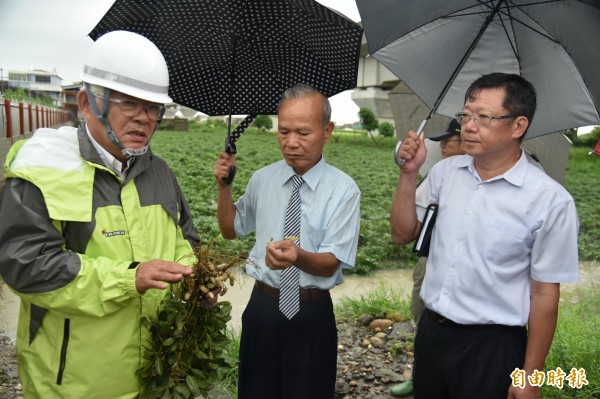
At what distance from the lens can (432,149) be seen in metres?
4.44

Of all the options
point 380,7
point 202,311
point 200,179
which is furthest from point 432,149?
point 200,179

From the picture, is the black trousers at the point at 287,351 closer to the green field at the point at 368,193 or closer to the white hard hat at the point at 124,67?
the white hard hat at the point at 124,67

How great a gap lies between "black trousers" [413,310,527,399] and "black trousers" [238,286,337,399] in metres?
0.48

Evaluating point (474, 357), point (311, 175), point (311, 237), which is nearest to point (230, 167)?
point (311, 175)

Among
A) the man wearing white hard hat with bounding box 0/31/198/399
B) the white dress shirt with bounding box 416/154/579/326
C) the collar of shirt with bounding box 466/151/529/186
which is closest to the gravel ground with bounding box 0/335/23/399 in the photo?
the man wearing white hard hat with bounding box 0/31/198/399

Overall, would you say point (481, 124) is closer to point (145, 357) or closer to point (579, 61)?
point (579, 61)

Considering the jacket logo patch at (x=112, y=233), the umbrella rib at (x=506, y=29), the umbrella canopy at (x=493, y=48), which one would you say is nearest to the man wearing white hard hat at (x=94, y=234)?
the jacket logo patch at (x=112, y=233)

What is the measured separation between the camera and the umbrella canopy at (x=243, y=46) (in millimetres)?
2512

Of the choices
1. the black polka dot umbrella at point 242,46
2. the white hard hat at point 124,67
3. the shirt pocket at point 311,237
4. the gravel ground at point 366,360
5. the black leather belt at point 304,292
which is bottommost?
→ the gravel ground at point 366,360

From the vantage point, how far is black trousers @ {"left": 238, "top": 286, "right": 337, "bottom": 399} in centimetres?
240

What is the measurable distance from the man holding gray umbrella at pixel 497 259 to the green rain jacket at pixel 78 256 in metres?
1.12

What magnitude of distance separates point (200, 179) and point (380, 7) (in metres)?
10.1

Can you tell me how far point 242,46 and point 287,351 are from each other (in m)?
1.52

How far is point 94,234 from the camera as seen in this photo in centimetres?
190
